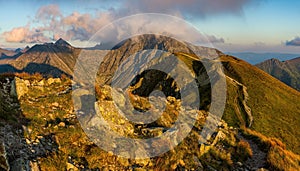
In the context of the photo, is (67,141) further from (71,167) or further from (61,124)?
(71,167)

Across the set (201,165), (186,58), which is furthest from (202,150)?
(186,58)

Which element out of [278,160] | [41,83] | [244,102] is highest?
[41,83]

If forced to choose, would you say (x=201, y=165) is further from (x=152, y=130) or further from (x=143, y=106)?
(x=143, y=106)

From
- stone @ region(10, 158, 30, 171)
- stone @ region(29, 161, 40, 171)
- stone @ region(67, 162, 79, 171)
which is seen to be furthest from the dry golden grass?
stone @ region(10, 158, 30, 171)

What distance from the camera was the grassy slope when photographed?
72.8m

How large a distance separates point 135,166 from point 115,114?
5630 millimetres

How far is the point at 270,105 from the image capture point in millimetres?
87750

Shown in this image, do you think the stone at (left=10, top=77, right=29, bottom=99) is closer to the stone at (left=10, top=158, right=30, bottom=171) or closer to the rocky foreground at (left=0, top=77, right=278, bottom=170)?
the rocky foreground at (left=0, top=77, right=278, bottom=170)

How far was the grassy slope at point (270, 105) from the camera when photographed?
72812 millimetres

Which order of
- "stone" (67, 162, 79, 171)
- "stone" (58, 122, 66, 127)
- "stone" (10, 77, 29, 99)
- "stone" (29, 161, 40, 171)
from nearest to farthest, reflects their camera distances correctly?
"stone" (29, 161, 40, 171) < "stone" (67, 162, 79, 171) < "stone" (58, 122, 66, 127) < "stone" (10, 77, 29, 99)

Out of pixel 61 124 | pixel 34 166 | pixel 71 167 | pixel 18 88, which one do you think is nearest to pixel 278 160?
pixel 71 167

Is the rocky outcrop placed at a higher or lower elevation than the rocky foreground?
lower

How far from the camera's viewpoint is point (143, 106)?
2597 cm

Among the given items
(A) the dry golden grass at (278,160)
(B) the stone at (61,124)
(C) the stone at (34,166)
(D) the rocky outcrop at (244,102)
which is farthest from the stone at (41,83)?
(D) the rocky outcrop at (244,102)
